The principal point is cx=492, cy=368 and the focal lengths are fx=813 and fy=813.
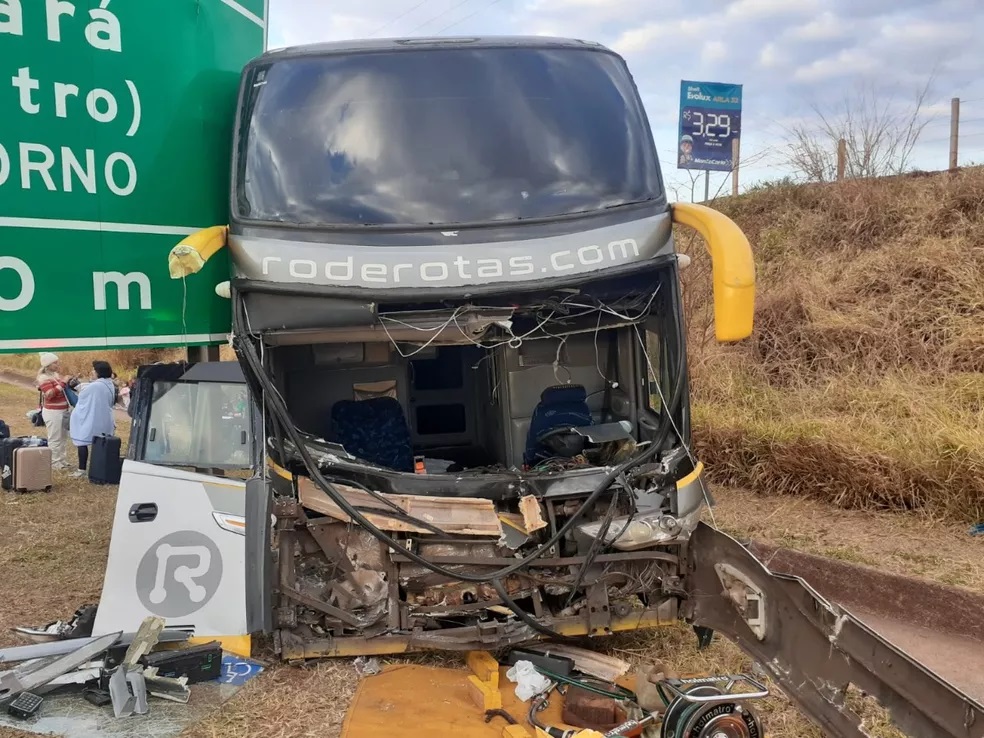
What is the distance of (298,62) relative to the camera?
15.1 ft

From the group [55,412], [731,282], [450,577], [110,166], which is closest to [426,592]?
[450,577]

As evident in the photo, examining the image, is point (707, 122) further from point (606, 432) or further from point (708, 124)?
point (606, 432)

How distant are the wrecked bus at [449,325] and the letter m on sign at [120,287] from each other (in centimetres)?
57

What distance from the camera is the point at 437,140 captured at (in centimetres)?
443

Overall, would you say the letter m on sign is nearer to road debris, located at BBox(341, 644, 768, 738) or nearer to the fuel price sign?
road debris, located at BBox(341, 644, 768, 738)

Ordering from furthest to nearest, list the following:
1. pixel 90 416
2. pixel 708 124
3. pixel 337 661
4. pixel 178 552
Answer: pixel 708 124 < pixel 90 416 < pixel 178 552 < pixel 337 661

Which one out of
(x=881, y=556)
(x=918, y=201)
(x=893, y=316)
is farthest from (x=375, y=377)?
(x=918, y=201)

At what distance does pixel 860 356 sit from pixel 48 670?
827 centimetres

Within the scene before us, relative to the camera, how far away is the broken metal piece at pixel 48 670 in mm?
3830

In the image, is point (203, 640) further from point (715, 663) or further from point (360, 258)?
point (715, 663)

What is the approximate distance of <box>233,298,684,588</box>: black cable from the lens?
3.97m

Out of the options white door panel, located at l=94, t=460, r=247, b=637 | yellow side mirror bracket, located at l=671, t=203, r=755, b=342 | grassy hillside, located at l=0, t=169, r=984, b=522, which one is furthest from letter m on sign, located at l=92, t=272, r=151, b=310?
grassy hillside, located at l=0, t=169, r=984, b=522

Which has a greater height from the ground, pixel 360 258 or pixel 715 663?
pixel 360 258

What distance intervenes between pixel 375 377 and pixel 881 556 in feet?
12.6
